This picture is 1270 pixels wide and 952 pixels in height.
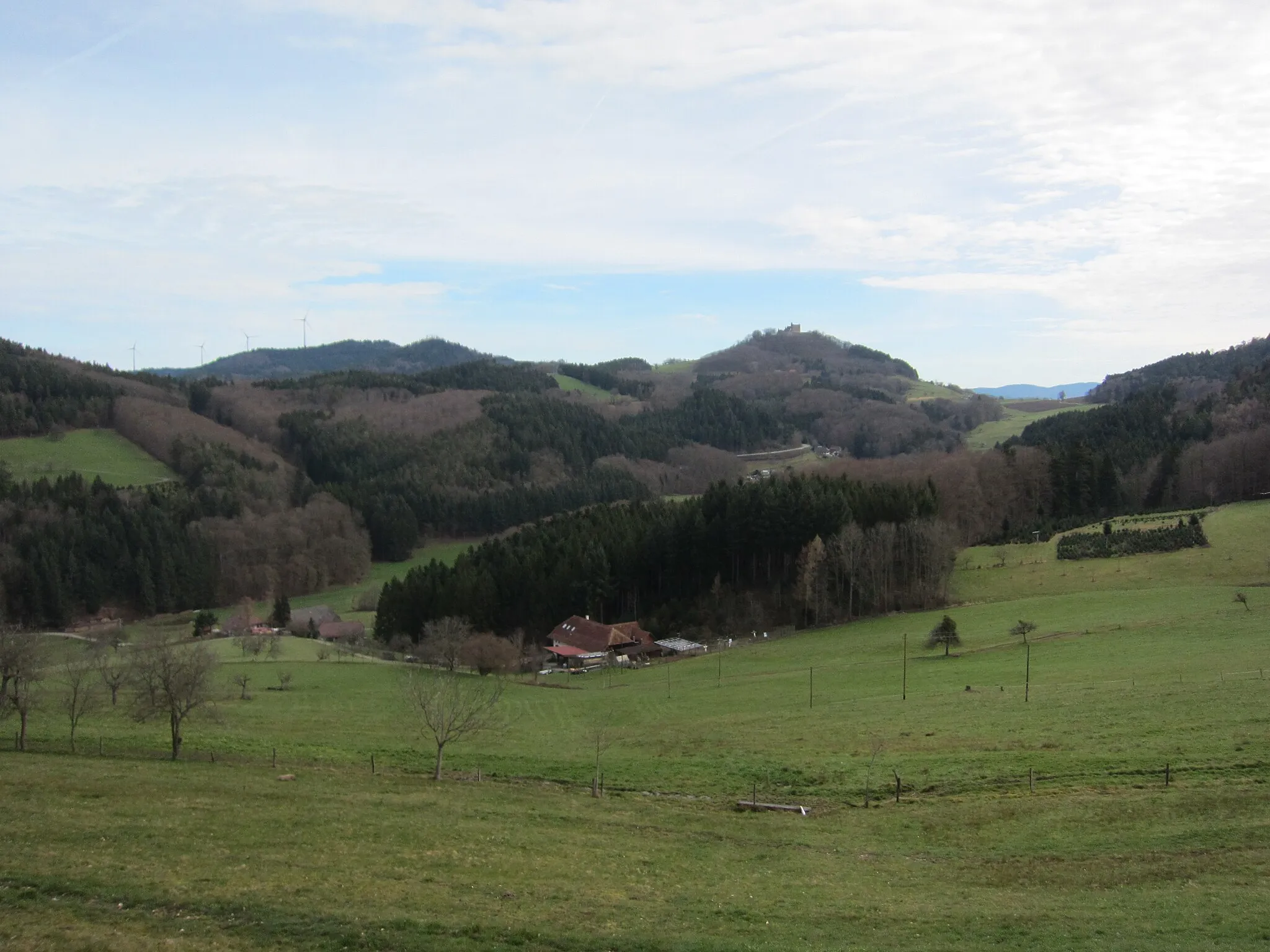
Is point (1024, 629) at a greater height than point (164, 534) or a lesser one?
lesser

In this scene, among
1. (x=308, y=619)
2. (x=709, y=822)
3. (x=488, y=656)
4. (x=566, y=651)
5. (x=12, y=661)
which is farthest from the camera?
(x=308, y=619)

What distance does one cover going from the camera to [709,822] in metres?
26.7

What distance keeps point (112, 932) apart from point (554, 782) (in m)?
17.6

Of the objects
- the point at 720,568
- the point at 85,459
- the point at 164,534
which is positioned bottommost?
the point at 720,568

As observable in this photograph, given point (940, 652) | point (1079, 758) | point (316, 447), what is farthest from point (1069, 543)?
point (316, 447)

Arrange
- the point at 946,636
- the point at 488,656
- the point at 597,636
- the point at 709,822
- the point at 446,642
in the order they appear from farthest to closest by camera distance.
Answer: the point at 597,636
the point at 446,642
the point at 488,656
the point at 946,636
the point at 709,822

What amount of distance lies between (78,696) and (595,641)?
134ft

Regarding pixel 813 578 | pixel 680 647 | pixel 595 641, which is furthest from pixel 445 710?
pixel 813 578

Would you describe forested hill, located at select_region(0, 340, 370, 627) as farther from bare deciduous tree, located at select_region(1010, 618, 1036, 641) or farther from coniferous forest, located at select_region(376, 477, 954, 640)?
bare deciduous tree, located at select_region(1010, 618, 1036, 641)

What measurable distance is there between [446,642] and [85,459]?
118 meters

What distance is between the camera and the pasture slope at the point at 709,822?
17.4 metres

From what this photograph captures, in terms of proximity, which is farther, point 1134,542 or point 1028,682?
point 1134,542

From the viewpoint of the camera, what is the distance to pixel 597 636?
2913 inches

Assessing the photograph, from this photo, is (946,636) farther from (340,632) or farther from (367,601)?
(367,601)
